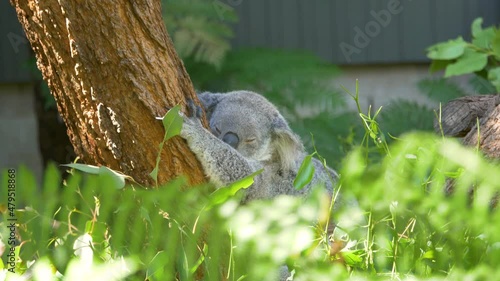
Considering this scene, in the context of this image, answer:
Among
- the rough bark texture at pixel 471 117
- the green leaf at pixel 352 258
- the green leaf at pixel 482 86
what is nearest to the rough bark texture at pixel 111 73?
the green leaf at pixel 352 258

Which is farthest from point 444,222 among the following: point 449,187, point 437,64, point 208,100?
point 437,64

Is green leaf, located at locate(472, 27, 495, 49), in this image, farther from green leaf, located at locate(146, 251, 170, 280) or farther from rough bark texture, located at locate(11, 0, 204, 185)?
green leaf, located at locate(146, 251, 170, 280)

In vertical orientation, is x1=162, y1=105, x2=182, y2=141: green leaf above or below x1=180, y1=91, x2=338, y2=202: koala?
above

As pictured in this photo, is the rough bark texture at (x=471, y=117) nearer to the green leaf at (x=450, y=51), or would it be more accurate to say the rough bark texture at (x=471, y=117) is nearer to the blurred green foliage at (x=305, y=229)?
the blurred green foliage at (x=305, y=229)

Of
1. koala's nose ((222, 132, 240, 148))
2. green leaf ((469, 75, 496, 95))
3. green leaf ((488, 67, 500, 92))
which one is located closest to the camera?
koala's nose ((222, 132, 240, 148))

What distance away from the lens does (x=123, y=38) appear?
5.27 ft

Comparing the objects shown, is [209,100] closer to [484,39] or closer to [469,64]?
[469,64]

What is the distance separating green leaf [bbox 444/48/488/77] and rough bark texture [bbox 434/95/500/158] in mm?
1389

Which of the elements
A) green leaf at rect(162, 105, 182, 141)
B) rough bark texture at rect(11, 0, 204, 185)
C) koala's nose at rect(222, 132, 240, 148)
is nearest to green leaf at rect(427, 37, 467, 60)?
koala's nose at rect(222, 132, 240, 148)

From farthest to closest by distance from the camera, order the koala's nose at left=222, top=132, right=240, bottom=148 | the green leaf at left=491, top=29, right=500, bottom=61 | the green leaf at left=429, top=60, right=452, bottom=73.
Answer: the green leaf at left=429, top=60, right=452, bottom=73
the green leaf at left=491, top=29, right=500, bottom=61
the koala's nose at left=222, top=132, right=240, bottom=148

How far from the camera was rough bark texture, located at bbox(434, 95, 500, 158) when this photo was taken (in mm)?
2172

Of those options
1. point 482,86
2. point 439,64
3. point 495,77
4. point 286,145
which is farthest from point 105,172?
point 482,86

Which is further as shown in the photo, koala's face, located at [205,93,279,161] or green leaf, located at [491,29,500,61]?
green leaf, located at [491,29,500,61]

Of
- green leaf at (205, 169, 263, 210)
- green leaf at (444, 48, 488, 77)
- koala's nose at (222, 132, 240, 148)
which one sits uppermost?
green leaf at (205, 169, 263, 210)
